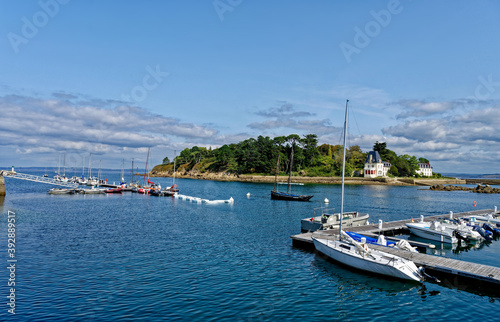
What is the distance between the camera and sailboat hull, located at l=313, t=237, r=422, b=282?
21.5 metres

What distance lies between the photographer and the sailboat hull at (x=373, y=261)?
21484mm

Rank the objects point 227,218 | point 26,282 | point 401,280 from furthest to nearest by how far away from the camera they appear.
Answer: point 227,218 < point 401,280 < point 26,282

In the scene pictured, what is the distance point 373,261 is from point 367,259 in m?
0.53


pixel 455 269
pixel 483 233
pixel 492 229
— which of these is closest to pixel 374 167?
pixel 492 229

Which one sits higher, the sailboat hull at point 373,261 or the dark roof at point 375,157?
the dark roof at point 375,157

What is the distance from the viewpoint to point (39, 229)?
120ft

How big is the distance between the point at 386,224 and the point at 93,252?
34657 millimetres

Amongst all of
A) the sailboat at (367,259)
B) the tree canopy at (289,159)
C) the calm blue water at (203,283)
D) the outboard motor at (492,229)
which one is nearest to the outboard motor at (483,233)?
the calm blue water at (203,283)

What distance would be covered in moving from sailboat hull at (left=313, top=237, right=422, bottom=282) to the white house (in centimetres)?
15756

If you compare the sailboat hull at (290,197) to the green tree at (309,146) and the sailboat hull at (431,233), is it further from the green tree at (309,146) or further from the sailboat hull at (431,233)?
the green tree at (309,146)

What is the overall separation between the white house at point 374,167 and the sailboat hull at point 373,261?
15756 cm

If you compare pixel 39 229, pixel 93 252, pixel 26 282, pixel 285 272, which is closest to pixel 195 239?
pixel 93 252

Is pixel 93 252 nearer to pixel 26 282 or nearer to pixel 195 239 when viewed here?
pixel 26 282

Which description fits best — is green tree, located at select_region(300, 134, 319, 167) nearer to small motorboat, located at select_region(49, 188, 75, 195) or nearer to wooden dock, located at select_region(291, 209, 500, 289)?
small motorboat, located at select_region(49, 188, 75, 195)
